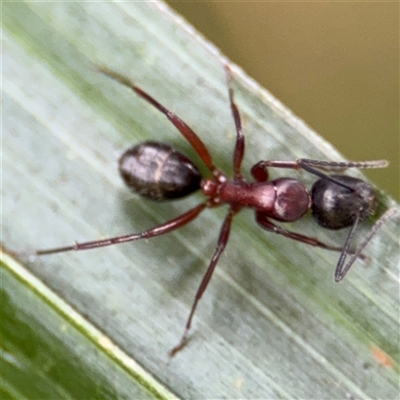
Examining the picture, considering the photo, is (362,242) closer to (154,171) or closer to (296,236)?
(296,236)

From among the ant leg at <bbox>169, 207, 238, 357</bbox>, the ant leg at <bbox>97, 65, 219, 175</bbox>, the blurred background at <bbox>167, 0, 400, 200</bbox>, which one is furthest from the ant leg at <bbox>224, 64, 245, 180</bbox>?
the blurred background at <bbox>167, 0, 400, 200</bbox>

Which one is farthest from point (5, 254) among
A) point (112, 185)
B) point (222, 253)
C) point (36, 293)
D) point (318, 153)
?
point (318, 153)

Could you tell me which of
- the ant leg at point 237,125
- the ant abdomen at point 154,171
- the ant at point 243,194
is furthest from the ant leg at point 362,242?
the ant abdomen at point 154,171

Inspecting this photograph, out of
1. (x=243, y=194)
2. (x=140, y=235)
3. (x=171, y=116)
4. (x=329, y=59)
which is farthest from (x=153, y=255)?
(x=329, y=59)

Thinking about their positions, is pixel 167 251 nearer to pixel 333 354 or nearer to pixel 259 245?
pixel 259 245

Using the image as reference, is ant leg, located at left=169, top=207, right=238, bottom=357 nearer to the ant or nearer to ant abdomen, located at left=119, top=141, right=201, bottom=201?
the ant

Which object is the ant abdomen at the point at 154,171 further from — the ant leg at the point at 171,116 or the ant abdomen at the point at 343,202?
the ant abdomen at the point at 343,202

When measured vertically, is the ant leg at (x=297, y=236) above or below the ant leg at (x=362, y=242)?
below
